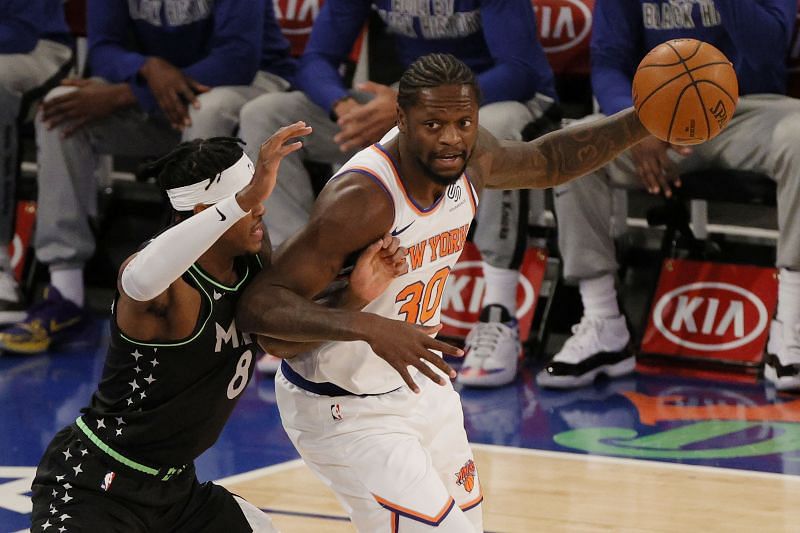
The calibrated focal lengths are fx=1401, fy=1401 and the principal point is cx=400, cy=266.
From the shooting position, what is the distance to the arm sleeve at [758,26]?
6.29m

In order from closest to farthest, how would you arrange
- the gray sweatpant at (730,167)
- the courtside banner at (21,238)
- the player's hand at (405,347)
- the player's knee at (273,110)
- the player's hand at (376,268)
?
the player's hand at (405,347) < the player's hand at (376,268) < the gray sweatpant at (730,167) < the player's knee at (273,110) < the courtside banner at (21,238)

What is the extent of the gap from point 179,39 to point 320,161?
104cm

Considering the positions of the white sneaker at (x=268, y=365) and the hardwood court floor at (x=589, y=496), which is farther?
the white sneaker at (x=268, y=365)

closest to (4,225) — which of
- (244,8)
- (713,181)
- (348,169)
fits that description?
(244,8)

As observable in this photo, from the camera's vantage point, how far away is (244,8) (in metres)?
7.23

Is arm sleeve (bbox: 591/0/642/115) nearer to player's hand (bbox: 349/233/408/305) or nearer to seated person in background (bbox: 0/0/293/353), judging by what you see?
seated person in background (bbox: 0/0/293/353)

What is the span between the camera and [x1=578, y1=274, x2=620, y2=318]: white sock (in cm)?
668

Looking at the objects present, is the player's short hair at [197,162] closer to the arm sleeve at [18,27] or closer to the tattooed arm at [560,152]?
the tattooed arm at [560,152]

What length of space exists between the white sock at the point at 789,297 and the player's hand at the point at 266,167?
347 cm

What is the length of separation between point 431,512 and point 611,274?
3.38 m

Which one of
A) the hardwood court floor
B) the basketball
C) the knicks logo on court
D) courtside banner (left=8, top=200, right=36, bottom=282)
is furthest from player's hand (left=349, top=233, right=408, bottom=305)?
courtside banner (left=8, top=200, right=36, bottom=282)

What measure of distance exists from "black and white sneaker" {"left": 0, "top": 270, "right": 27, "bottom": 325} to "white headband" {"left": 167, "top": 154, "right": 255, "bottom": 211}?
3739 millimetres

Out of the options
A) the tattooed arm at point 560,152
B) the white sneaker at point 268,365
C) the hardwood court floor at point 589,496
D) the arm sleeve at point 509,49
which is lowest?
the white sneaker at point 268,365

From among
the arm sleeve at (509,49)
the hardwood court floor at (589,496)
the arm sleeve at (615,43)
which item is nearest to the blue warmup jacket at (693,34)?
the arm sleeve at (615,43)
